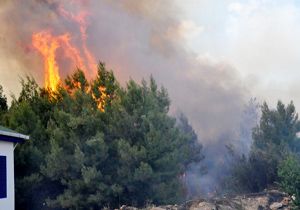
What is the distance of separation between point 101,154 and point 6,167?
5.47 metres

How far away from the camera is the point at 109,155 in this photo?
21422 mm

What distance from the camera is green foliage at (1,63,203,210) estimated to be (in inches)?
795

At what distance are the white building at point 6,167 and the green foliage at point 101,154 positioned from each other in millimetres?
4021

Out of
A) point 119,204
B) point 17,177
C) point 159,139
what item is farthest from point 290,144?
point 17,177

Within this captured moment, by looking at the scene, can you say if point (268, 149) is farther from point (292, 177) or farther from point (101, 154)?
point (292, 177)

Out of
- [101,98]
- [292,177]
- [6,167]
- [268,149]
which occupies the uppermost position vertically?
[101,98]

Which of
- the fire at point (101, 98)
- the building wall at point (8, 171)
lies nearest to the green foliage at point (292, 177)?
the building wall at point (8, 171)

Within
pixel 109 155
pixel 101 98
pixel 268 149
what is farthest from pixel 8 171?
pixel 268 149

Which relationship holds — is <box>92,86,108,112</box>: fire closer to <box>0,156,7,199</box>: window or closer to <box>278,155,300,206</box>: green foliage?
<box>0,156,7,199</box>: window

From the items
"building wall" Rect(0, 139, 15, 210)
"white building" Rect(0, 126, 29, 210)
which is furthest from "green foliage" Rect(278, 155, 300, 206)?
"building wall" Rect(0, 139, 15, 210)

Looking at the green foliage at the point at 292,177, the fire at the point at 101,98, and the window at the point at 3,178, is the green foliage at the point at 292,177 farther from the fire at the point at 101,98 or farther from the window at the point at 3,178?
the fire at the point at 101,98

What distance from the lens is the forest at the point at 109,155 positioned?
20234 mm

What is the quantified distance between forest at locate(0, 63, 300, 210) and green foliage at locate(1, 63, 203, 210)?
4 centimetres

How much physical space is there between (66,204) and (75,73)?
26.6 feet
